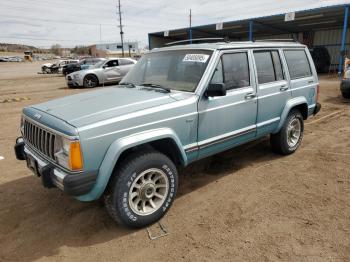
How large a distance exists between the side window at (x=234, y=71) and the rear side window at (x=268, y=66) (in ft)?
0.88

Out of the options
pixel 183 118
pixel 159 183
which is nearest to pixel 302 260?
pixel 159 183

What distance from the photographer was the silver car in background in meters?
15.4

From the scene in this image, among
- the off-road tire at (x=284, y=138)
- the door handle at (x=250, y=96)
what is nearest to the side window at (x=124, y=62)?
the off-road tire at (x=284, y=138)

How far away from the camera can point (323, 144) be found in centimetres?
548

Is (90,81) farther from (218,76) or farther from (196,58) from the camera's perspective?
(218,76)

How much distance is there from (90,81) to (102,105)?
1334 centimetres

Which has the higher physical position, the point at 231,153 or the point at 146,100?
the point at 146,100

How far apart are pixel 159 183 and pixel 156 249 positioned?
2.35 ft

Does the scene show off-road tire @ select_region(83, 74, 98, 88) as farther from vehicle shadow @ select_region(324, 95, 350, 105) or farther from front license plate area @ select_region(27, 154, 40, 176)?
front license plate area @ select_region(27, 154, 40, 176)

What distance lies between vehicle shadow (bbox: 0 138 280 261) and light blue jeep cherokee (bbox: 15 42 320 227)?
0.41m

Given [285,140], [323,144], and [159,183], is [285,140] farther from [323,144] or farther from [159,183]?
[159,183]

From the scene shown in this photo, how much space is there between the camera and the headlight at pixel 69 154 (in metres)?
2.55

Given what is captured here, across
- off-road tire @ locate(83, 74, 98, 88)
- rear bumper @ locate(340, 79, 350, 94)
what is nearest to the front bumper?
Answer: rear bumper @ locate(340, 79, 350, 94)

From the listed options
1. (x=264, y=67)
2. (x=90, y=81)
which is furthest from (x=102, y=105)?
(x=90, y=81)
